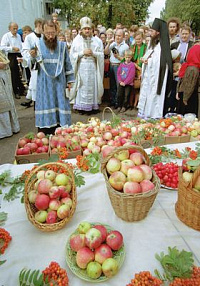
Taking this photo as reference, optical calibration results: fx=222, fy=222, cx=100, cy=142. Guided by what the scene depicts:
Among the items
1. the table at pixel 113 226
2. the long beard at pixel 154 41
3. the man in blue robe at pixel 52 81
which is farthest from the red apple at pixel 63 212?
the long beard at pixel 154 41

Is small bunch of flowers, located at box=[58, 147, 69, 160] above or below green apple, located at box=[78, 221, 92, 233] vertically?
below

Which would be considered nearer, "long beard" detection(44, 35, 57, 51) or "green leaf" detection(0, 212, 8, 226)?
"green leaf" detection(0, 212, 8, 226)

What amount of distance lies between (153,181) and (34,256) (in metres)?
0.81

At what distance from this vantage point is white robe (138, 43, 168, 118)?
4609mm

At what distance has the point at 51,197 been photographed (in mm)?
1362

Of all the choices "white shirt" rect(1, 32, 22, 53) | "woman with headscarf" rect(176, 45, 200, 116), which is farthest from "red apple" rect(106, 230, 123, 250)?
"white shirt" rect(1, 32, 22, 53)

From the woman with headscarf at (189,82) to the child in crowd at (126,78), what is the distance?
5.19 ft

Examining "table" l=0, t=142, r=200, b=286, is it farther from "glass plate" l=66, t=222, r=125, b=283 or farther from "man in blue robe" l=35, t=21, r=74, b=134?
"man in blue robe" l=35, t=21, r=74, b=134

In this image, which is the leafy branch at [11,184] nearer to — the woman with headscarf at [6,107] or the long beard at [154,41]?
the woman with headscarf at [6,107]

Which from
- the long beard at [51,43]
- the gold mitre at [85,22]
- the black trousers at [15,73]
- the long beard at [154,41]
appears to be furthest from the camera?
the black trousers at [15,73]

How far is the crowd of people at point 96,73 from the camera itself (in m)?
3.78

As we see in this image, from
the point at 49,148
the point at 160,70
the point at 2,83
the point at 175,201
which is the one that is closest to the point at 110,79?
the point at 160,70

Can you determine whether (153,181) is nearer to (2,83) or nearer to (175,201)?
(175,201)

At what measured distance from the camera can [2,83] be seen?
404 centimetres
